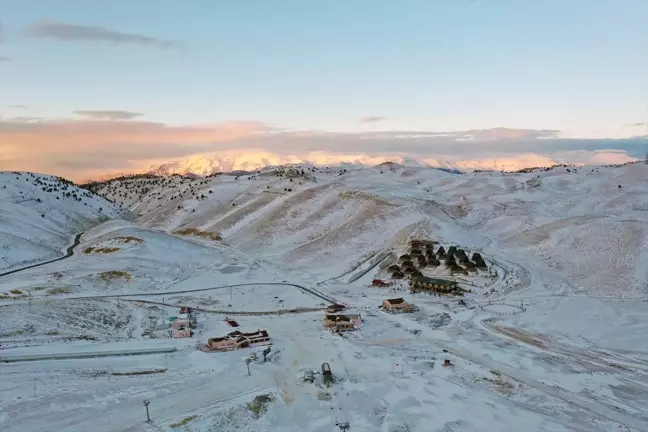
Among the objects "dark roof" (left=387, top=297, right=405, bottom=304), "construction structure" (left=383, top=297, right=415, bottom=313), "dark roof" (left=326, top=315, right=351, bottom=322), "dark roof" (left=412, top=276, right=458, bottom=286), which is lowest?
"construction structure" (left=383, top=297, right=415, bottom=313)

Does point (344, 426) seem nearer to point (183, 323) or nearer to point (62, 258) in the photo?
point (183, 323)

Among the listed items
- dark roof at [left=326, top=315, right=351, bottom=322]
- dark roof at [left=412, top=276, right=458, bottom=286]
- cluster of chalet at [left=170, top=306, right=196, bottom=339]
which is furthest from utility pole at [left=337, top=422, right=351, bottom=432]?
dark roof at [left=412, top=276, right=458, bottom=286]

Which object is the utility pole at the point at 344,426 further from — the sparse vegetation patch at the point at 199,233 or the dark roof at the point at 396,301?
the sparse vegetation patch at the point at 199,233

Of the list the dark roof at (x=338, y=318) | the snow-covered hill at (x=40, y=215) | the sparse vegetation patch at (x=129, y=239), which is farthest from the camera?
the sparse vegetation patch at (x=129, y=239)

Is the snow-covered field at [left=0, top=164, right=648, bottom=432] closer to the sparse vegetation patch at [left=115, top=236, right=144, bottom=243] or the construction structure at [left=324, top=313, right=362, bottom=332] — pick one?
the sparse vegetation patch at [left=115, top=236, right=144, bottom=243]

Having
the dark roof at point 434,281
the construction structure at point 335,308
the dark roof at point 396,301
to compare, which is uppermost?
the dark roof at point 434,281

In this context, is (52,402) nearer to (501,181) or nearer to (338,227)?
(338,227)

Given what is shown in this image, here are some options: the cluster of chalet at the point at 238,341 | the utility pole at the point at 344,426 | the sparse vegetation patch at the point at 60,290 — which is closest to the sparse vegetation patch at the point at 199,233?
the sparse vegetation patch at the point at 60,290
